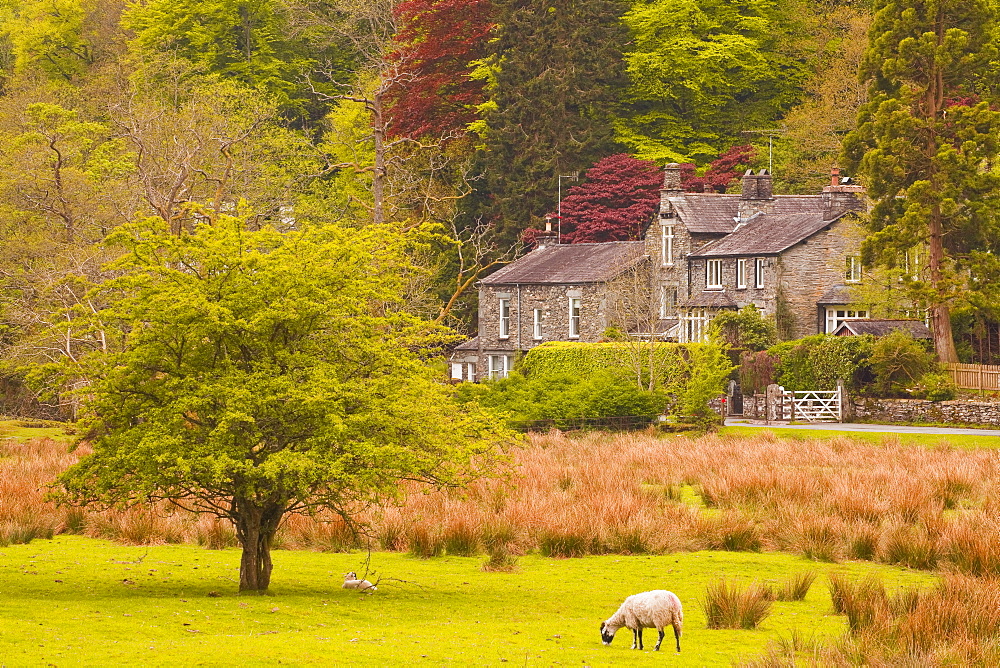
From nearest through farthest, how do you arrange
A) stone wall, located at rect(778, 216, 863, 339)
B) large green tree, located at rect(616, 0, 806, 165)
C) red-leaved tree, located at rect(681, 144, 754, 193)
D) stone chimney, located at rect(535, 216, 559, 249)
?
stone wall, located at rect(778, 216, 863, 339), stone chimney, located at rect(535, 216, 559, 249), red-leaved tree, located at rect(681, 144, 754, 193), large green tree, located at rect(616, 0, 806, 165)

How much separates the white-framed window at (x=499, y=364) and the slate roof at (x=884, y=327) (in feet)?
57.1

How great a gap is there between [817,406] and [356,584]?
118ft

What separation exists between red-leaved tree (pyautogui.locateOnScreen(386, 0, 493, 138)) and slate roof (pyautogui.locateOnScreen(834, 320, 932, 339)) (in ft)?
85.9

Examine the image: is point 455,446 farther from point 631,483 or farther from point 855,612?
point 631,483

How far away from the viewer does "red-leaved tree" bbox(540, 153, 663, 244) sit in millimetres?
68688

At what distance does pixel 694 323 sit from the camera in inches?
2330

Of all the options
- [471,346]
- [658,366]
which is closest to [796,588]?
[658,366]

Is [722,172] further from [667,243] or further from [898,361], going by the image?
[898,361]

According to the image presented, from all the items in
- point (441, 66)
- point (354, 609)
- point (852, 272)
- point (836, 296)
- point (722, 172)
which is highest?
point (441, 66)

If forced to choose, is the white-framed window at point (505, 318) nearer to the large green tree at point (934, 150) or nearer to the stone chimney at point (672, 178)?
the stone chimney at point (672, 178)

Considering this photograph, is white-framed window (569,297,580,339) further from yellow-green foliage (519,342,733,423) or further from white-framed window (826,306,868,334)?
white-framed window (826,306,868,334)

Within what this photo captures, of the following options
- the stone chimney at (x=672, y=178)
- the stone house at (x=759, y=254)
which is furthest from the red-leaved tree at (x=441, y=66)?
the stone house at (x=759, y=254)

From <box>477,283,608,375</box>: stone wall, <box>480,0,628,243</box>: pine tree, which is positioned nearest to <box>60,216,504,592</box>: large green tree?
<box>477,283,608,375</box>: stone wall

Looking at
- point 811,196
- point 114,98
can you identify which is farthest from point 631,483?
point 114,98
